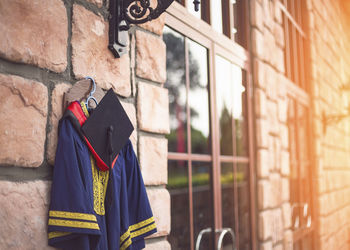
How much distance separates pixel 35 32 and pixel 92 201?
453mm

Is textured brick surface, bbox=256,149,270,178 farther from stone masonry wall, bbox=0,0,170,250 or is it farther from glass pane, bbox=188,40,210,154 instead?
stone masonry wall, bbox=0,0,170,250

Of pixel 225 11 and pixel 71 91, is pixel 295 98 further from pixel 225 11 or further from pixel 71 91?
pixel 71 91

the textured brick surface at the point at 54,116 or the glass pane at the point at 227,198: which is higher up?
the textured brick surface at the point at 54,116

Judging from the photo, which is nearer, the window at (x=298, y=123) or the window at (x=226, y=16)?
the window at (x=226, y=16)

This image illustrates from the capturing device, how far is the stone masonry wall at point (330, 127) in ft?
14.1

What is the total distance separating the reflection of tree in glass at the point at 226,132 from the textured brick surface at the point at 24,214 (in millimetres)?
1454

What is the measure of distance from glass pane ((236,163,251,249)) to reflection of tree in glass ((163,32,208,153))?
540 mm

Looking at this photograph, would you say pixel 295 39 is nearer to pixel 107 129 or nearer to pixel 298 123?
pixel 298 123

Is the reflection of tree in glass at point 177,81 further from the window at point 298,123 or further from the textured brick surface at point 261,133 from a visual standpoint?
the window at point 298,123

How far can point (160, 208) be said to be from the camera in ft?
5.00

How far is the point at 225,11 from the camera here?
256 cm

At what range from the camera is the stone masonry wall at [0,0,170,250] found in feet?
3.14

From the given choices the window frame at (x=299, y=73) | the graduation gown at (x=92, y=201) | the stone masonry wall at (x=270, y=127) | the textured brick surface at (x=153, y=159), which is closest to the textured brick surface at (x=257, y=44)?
the stone masonry wall at (x=270, y=127)

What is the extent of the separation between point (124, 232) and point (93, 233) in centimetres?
18
